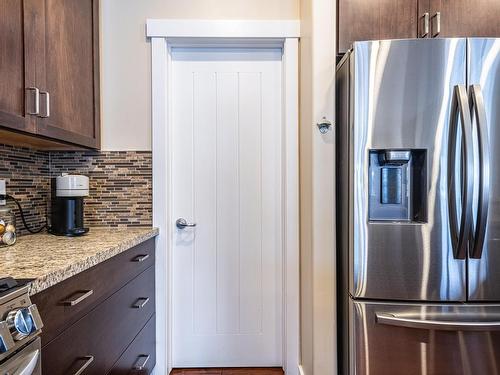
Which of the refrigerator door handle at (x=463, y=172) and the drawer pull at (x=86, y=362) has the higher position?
the refrigerator door handle at (x=463, y=172)

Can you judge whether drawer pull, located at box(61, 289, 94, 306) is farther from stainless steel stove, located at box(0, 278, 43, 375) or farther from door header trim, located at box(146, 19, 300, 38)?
door header trim, located at box(146, 19, 300, 38)

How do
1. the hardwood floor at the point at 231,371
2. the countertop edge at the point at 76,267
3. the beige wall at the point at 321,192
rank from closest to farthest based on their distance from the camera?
the countertop edge at the point at 76,267 < the beige wall at the point at 321,192 < the hardwood floor at the point at 231,371

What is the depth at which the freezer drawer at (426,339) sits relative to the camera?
4.38 feet

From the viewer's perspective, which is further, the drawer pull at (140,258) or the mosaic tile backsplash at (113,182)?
the mosaic tile backsplash at (113,182)

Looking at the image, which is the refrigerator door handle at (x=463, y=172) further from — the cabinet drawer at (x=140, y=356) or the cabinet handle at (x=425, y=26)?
the cabinet drawer at (x=140, y=356)

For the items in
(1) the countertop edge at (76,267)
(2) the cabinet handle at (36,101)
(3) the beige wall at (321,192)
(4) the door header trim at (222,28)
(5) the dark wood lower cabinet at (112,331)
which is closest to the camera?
(1) the countertop edge at (76,267)

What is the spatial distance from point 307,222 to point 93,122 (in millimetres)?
1262

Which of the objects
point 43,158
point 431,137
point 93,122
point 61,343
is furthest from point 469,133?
point 43,158

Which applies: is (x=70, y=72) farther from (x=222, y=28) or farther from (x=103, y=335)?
(x=103, y=335)

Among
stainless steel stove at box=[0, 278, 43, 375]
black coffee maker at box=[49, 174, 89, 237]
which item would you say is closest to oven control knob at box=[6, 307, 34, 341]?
stainless steel stove at box=[0, 278, 43, 375]

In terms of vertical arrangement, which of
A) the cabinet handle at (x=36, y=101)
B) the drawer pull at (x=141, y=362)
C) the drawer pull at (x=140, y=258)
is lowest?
the drawer pull at (x=141, y=362)

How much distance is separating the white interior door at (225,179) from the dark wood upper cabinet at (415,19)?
1.75ft

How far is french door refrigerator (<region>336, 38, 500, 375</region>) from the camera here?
1.34 metres

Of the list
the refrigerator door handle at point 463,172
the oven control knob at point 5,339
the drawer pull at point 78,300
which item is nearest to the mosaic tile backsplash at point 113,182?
the drawer pull at point 78,300
